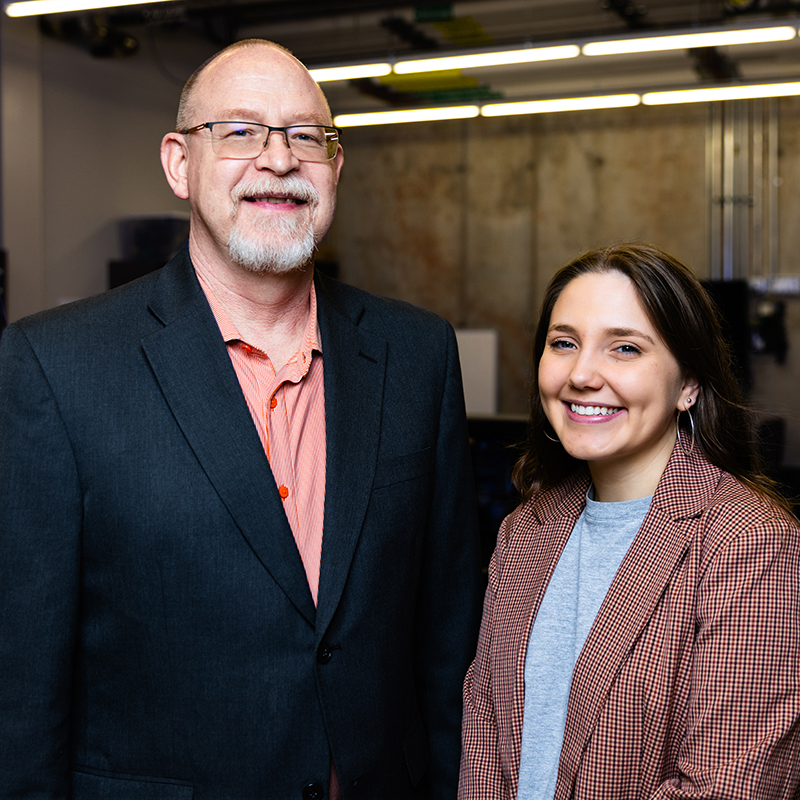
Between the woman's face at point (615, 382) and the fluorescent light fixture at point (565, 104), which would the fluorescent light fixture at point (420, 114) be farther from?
the woman's face at point (615, 382)

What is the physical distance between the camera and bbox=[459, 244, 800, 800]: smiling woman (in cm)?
125

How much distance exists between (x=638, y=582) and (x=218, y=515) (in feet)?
2.17

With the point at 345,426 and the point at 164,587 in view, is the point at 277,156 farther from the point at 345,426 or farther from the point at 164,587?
the point at 164,587

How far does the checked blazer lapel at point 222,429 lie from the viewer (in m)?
1.41

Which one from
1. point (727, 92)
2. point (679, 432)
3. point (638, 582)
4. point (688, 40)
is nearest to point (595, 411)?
point (679, 432)

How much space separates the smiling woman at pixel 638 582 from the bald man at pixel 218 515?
0.23m

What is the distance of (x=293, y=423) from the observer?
1555 millimetres

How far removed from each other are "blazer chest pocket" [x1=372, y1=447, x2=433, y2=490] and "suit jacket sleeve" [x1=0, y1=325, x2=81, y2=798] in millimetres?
496

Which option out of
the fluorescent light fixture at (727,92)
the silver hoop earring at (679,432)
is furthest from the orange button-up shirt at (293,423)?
the fluorescent light fixture at (727,92)

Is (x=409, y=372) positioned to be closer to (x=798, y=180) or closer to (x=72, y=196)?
(x=72, y=196)

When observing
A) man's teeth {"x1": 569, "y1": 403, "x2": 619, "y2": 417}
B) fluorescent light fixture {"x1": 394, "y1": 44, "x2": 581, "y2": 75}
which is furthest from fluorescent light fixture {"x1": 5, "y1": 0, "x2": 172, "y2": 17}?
man's teeth {"x1": 569, "y1": 403, "x2": 619, "y2": 417}

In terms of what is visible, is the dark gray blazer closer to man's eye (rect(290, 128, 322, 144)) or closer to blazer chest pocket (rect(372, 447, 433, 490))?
blazer chest pocket (rect(372, 447, 433, 490))

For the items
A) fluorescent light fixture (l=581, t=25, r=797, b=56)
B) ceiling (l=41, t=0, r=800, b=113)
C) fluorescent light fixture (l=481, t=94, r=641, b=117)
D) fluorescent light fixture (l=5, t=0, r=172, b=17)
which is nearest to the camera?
fluorescent light fixture (l=5, t=0, r=172, b=17)

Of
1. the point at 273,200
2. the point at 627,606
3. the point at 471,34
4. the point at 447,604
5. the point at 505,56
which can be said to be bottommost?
the point at 447,604
